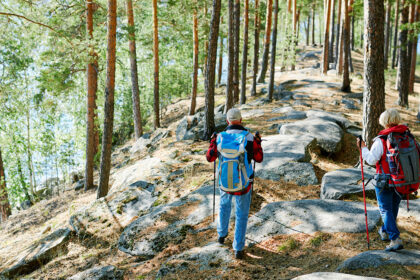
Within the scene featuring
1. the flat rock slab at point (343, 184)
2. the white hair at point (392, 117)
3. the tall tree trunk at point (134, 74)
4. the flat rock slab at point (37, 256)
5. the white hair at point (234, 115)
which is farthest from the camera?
the tall tree trunk at point (134, 74)

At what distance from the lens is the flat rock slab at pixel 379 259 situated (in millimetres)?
3685

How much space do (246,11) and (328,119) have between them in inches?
375

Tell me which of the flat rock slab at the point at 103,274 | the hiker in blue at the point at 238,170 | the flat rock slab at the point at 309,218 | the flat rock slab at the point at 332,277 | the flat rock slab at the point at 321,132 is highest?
the hiker in blue at the point at 238,170

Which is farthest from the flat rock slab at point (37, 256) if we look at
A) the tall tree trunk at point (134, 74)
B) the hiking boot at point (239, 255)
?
the tall tree trunk at point (134, 74)

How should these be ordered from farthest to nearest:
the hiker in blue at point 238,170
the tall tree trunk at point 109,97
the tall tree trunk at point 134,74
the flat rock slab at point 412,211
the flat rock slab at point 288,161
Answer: the tall tree trunk at point 134,74
the tall tree trunk at point 109,97
the flat rock slab at point 288,161
the flat rock slab at point 412,211
the hiker in blue at point 238,170

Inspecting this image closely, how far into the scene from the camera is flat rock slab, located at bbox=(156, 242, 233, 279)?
4531mm

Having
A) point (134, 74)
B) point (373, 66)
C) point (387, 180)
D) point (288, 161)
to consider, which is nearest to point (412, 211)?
point (387, 180)

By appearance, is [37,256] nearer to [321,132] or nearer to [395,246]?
[395,246]

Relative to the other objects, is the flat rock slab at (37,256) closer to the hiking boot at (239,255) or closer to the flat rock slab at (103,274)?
the flat rock slab at (103,274)

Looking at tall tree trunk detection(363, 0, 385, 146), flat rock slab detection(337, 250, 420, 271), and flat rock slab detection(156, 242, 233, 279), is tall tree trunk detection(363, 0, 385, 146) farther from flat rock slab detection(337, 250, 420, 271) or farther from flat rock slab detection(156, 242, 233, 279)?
flat rock slab detection(156, 242, 233, 279)

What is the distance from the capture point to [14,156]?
2261 centimetres

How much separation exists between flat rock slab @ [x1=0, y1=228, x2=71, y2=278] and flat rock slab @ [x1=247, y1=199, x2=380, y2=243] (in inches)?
198

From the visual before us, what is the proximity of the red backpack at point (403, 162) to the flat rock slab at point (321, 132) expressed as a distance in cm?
524

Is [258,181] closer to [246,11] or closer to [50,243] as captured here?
[50,243]
